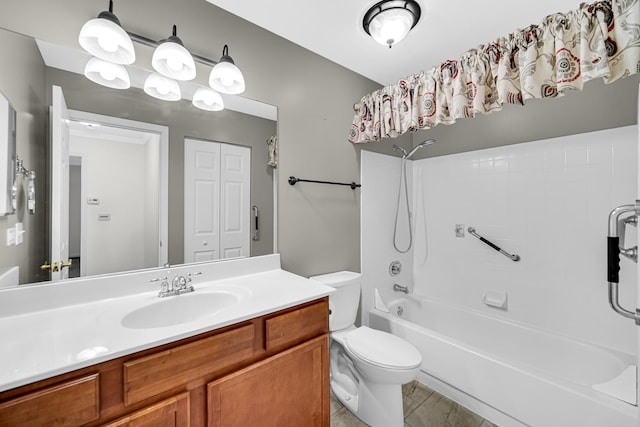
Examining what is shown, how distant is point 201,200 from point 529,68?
5.70 feet

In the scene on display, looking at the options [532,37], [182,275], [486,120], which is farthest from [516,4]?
[182,275]

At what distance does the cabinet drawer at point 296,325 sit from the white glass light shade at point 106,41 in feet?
4.29

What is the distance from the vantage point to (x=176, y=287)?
1.27 meters

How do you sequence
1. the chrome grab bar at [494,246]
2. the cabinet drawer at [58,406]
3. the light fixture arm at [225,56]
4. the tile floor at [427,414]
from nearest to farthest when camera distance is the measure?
the cabinet drawer at [58,406] → the light fixture arm at [225,56] → the tile floor at [427,414] → the chrome grab bar at [494,246]

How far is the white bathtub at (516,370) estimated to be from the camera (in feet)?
4.10

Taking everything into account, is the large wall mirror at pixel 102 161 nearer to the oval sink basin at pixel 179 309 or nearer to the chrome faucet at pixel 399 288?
the oval sink basin at pixel 179 309

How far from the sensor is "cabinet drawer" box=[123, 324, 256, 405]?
31.4 inches

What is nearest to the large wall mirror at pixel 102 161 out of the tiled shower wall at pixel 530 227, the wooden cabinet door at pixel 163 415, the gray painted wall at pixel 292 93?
the gray painted wall at pixel 292 93

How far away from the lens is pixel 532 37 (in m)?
1.23

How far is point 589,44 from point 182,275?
81.7 inches

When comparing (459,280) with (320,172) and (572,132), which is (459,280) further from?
(320,172)

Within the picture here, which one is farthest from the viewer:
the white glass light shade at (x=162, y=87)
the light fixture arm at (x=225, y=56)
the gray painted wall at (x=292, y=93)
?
the light fixture arm at (x=225, y=56)

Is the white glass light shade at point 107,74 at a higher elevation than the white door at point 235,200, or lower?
higher

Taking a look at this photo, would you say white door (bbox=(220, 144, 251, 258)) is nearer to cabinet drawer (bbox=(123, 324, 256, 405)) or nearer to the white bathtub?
cabinet drawer (bbox=(123, 324, 256, 405))
